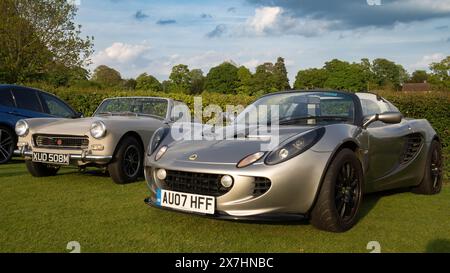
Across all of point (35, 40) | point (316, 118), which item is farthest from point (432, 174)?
point (35, 40)

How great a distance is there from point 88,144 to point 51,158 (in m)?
0.53

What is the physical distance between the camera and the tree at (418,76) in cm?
11775

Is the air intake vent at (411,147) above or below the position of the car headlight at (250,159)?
below

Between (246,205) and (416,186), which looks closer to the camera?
(246,205)

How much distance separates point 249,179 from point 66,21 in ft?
88.5

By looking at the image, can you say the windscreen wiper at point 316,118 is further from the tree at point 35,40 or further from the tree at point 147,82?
the tree at point 147,82

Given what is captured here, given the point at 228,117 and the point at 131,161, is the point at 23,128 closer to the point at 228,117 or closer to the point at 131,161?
the point at 131,161

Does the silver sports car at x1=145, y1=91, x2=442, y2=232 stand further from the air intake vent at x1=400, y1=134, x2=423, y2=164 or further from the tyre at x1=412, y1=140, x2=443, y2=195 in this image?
the tyre at x1=412, y1=140, x2=443, y2=195

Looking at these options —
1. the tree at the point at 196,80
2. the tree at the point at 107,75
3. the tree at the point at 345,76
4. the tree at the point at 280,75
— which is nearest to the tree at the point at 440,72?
the tree at the point at 345,76

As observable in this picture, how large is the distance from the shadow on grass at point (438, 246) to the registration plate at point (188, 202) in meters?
1.70

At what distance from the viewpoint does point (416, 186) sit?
5500 millimetres
